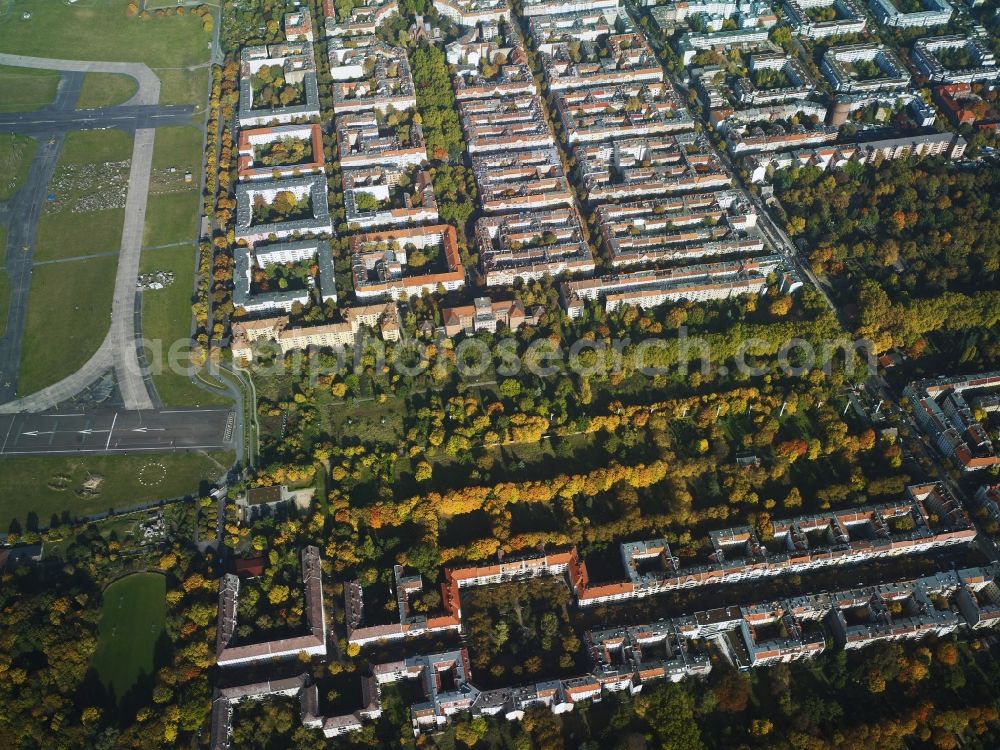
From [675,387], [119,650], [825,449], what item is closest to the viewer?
[119,650]

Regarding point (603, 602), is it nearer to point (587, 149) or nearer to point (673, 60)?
point (587, 149)

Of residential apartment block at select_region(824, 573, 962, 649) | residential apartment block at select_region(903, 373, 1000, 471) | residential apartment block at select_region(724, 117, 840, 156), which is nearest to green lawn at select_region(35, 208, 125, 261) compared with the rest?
residential apartment block at select_region(724, 117, 840, 156)

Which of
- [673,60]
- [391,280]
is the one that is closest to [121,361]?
[391,280]

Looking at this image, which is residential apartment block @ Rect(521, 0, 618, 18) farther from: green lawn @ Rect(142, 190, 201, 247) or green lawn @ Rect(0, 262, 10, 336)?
green lawn @ Rect(0, 262, 10, 336)

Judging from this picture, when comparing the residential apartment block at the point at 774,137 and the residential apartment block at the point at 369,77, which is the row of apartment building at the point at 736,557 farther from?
the residential apartment block at the point at 369,77

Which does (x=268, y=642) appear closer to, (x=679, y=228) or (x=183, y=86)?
(x=679, y=228)

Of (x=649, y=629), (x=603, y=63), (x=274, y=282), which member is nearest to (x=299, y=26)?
(x=603, y=63)
